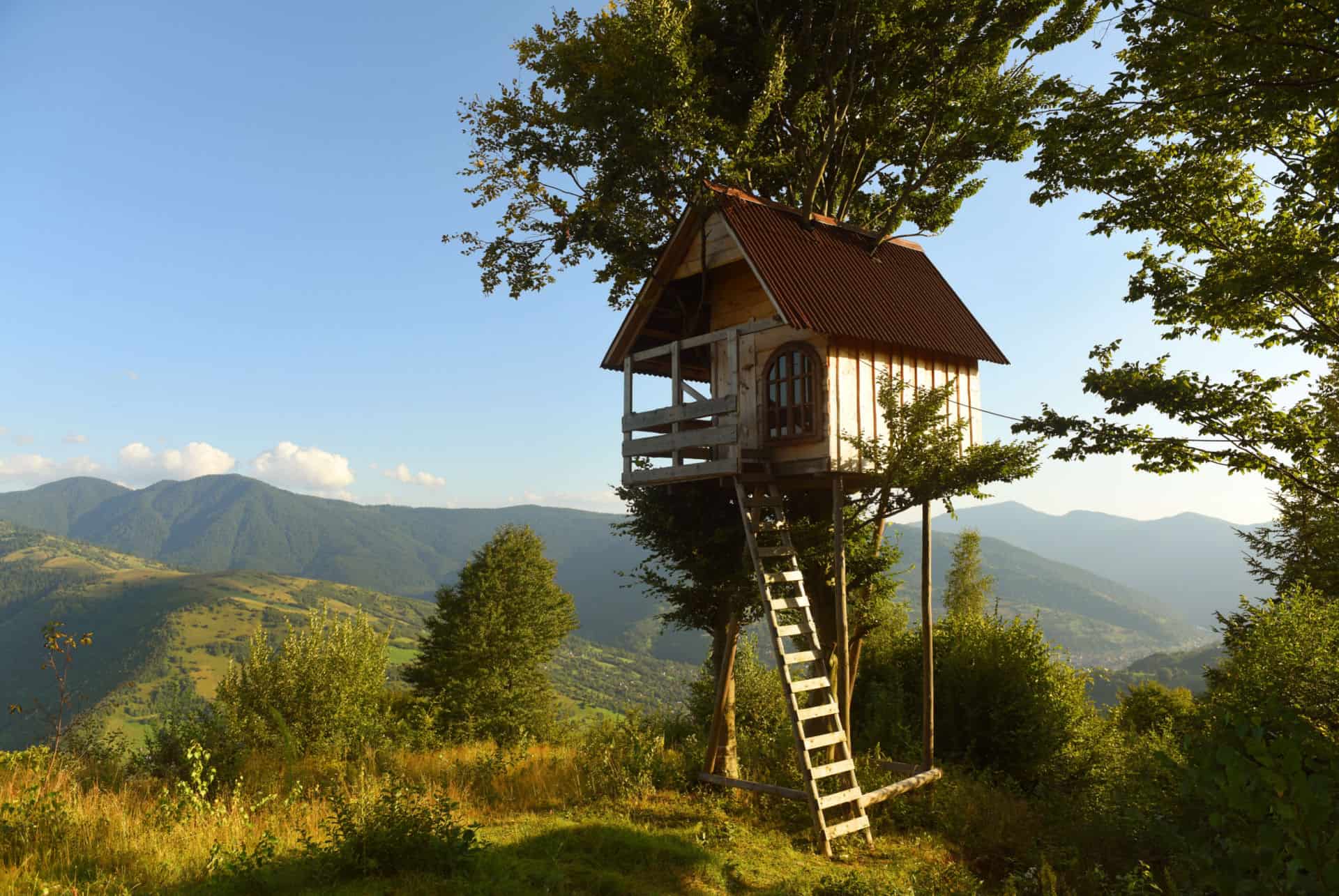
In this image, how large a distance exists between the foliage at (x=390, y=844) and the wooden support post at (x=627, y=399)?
7000 mm

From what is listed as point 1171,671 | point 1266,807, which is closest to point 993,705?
point 1266,807

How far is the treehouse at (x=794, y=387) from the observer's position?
A: 42.1 ft

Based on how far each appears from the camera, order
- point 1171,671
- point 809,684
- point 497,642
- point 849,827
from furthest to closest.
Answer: point 1171,671
point 497,642
point 809,684
point 849,827

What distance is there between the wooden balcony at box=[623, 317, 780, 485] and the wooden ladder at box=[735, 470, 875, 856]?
2.21 feet

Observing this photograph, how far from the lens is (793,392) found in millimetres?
13492

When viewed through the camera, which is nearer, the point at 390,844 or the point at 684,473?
the point at 390,844

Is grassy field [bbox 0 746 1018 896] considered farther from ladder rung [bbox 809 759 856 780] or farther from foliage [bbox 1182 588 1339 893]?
foliage [bbox 1182 588 1339 893]

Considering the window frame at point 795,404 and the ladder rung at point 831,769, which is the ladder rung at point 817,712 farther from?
the window frame at point 795,404

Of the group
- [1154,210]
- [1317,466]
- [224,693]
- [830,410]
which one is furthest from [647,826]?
Answer: [224,693]

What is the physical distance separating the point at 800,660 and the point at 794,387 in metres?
4.69

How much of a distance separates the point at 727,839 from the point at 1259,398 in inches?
457

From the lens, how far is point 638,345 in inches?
679

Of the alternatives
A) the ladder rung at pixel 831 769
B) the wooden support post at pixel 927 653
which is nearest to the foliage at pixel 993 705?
the wooden support post at pixel 927 653

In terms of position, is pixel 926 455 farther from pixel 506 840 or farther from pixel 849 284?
pixel 506 840
